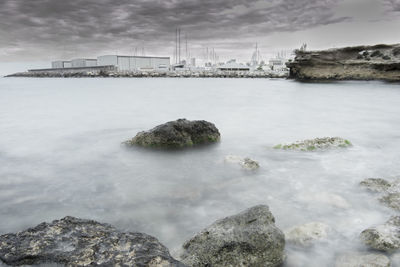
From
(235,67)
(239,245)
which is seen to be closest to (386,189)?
(239,245)

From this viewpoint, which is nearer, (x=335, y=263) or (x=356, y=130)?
(x=335, y=263)

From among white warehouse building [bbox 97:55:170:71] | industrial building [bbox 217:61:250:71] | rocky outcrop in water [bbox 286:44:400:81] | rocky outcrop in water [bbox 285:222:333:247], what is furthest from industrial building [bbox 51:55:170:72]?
rocky outcrop in water [bbox 285:222:333:247]

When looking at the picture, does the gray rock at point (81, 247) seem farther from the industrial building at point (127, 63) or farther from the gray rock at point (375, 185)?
the industrial building at point (127, 63)

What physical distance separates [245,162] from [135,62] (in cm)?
13172

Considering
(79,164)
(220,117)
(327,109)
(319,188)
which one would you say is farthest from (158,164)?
(327,109)

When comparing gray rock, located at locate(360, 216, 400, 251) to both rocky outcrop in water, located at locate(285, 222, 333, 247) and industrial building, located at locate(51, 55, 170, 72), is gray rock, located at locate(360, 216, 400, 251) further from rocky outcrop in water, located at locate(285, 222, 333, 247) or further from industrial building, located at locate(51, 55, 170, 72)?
industrial building, located at locate(51, 55, 170, 72)

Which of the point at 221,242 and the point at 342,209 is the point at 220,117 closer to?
the point at 342,209

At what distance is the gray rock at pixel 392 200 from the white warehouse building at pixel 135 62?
418 feet

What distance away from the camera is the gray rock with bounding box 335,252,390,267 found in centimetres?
304

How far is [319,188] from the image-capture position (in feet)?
17.5

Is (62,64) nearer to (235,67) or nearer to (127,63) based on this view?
(127,63)

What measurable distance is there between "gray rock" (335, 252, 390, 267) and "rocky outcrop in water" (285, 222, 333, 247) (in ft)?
1.19

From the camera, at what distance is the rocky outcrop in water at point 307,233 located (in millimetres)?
3592

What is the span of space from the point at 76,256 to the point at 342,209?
3.81m
